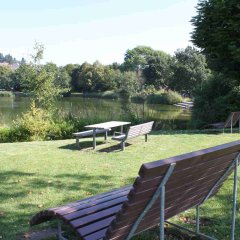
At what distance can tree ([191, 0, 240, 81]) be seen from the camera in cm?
1667

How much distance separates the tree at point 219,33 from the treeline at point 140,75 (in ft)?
66.2

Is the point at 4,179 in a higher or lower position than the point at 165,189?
lower

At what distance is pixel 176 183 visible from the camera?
291cm

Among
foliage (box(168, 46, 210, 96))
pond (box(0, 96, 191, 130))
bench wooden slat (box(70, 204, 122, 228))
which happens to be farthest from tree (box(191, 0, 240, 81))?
foliage (box(168, 46, 210, 96))

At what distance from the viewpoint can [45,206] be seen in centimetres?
515

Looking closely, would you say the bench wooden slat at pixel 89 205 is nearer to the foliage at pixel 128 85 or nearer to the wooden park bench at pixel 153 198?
the wooden park bench at pixel 153 198

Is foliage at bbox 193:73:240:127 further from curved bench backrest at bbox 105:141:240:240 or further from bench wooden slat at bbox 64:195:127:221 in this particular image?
bench wooden slat at bbox 64:195:127:221

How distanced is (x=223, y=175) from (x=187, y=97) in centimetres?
5750

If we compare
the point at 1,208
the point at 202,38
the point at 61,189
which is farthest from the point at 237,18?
the point at 1,208

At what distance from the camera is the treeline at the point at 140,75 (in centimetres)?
5823

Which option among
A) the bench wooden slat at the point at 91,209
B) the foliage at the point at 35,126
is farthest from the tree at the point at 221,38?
the bench wooden slat at the point at 91,209

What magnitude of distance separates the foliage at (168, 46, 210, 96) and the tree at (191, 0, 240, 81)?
124ft

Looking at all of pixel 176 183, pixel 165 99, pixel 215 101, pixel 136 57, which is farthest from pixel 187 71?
pixel 176 183

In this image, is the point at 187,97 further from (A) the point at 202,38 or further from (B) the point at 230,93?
(A) the point at 202,38
